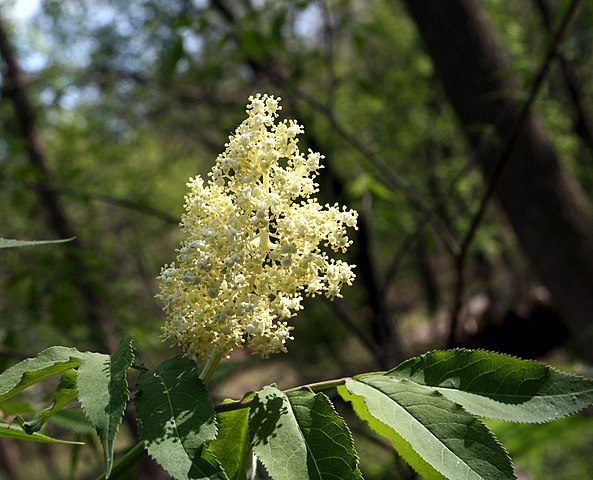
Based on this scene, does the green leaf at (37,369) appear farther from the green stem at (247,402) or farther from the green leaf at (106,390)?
the green stem at (247,402)

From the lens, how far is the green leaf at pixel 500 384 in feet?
4.05

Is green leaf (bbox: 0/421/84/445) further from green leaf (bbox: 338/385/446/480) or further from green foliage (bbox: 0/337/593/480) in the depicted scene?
green leaf (bbox: 338/385/446/480)

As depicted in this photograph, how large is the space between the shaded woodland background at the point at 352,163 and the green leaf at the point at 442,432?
0.88 m

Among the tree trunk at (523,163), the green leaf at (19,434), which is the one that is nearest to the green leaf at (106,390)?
the green leaf at (19,434)

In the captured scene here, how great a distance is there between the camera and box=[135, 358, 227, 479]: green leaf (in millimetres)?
1075

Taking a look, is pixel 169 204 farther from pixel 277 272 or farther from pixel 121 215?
pixel 277 272

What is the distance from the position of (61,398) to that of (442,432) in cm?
74

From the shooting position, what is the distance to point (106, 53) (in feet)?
43.2

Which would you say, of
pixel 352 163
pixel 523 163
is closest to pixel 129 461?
pixel 523 163

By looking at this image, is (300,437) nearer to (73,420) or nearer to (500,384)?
(500,384)

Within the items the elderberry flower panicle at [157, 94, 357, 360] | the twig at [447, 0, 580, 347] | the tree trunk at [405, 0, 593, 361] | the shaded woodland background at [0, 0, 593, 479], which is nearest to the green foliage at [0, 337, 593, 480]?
the elderberry flower panicle at [157, 94, 357, 360]

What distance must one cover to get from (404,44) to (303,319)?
8318 mm

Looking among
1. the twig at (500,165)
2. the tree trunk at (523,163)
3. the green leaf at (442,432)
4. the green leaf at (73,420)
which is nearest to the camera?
the green leaf at (442,432)

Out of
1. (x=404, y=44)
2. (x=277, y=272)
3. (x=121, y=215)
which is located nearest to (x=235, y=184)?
(x=277, y=272)
